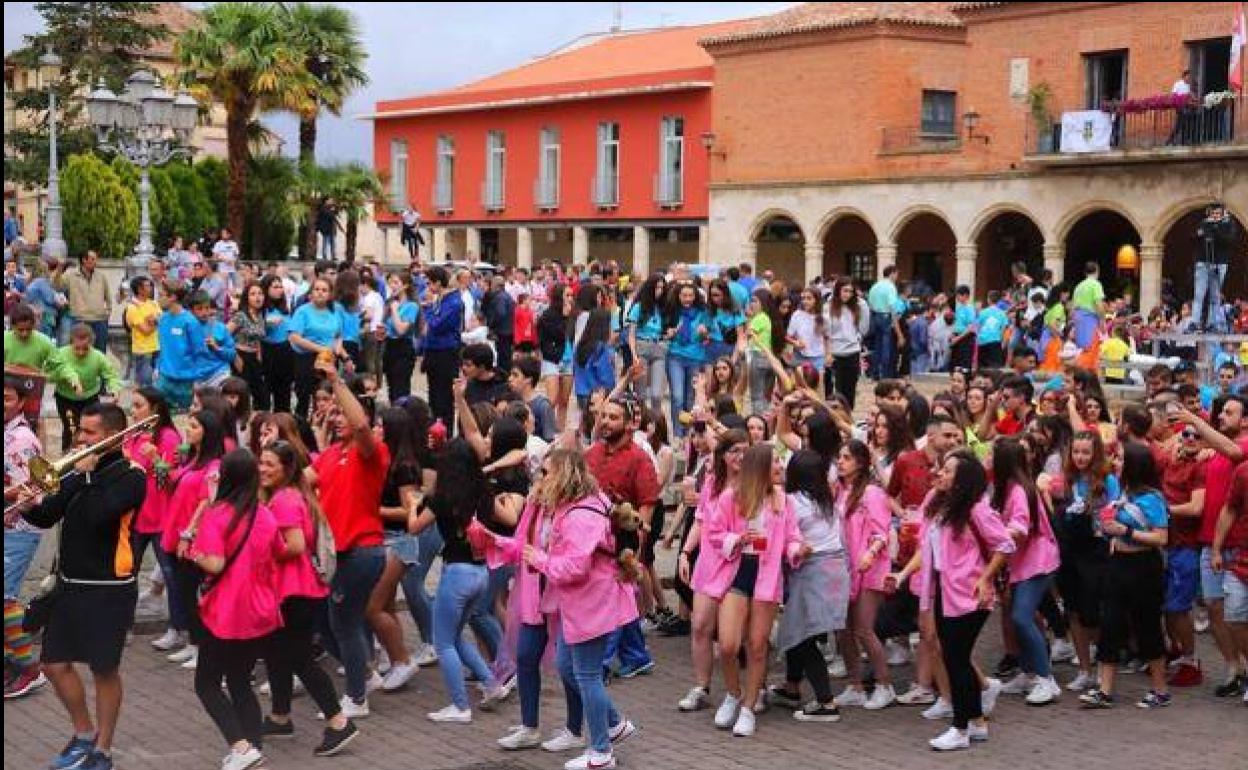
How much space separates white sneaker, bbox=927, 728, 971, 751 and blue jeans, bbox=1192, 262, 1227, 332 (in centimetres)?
1639

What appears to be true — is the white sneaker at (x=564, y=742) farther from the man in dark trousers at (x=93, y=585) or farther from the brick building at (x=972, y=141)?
the brick building at (x=972, y=141)

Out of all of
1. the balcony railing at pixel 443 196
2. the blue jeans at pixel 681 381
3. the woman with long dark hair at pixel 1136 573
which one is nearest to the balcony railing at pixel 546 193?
the balcony railing at pixel 443 196

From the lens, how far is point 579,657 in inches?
329

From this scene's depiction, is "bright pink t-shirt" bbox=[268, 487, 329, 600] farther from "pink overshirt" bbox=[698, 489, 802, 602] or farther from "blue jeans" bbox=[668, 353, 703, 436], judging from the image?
"blue jeans" bbox=[668, 353, 703, 436]

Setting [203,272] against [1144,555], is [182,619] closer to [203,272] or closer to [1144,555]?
[1144,555]

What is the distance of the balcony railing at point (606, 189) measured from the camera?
4788 centimetres

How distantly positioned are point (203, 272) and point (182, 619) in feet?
37.2

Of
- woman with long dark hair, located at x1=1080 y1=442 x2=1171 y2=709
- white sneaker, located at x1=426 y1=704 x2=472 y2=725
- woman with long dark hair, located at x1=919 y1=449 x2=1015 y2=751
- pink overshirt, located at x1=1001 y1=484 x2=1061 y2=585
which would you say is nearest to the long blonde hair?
woman with long dark hair, located at x1=919 y1=449 x2=1015 y2=751

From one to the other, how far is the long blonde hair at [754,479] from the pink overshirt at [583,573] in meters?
0.83

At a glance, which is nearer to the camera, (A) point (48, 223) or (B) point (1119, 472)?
(B) point (1119, 472)

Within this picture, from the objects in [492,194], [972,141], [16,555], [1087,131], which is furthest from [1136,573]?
[492,194]

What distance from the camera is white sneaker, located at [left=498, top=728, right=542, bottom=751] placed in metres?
8.72

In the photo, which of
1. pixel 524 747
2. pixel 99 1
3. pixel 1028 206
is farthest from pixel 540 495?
pixel 99 1

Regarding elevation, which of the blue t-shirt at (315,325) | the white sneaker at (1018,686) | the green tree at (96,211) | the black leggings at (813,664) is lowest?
the white sneaker at (1018,686)
